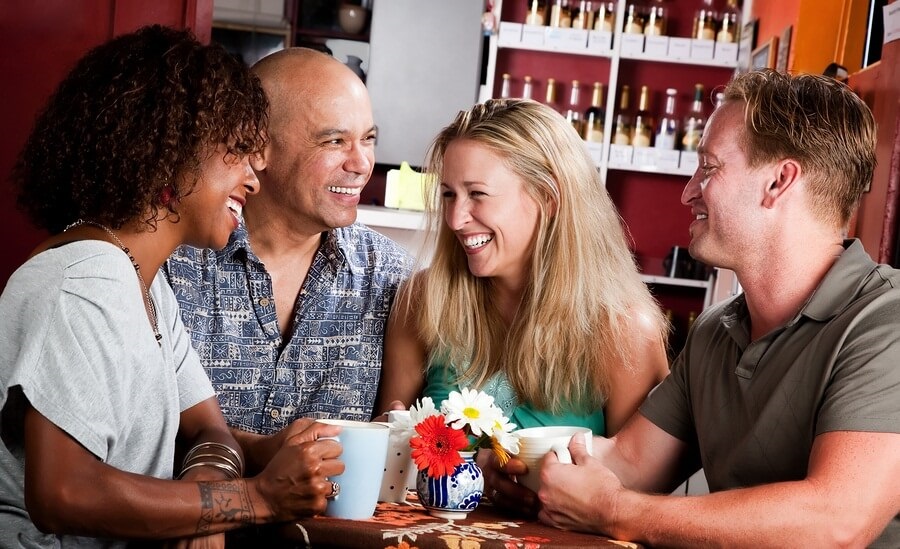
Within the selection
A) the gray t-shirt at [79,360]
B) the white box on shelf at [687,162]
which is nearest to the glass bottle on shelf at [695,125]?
the white box on shelf at [687,162]

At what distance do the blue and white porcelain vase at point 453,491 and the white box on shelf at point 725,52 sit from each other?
537 cm

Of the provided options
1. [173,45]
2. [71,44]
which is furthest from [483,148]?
[71,44]

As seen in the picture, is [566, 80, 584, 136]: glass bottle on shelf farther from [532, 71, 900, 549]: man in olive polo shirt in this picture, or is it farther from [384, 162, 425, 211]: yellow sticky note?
[532, 71, 900, 549]: man in olive polo shirt

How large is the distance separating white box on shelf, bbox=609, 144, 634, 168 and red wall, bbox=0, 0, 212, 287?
391cm

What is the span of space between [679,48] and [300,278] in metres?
4.70

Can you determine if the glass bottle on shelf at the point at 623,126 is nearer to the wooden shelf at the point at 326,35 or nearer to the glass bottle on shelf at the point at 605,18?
the glass bottle on shelf at the point at 605,18

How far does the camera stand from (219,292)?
204cm

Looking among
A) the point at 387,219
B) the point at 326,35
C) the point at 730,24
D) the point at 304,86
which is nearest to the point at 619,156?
the point at 730,24

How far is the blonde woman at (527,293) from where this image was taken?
1.94 metres

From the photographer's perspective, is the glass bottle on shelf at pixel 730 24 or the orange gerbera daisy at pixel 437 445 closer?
the orange gerbera daisy at pixel 437 445

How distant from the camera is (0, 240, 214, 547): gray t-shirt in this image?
1.21 m

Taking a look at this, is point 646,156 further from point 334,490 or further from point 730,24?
point 334,490

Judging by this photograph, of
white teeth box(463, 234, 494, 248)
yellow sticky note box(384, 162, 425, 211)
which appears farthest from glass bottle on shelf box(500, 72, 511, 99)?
white teeth box(463, 234, 494, 248)

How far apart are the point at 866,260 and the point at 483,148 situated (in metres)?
0.78
